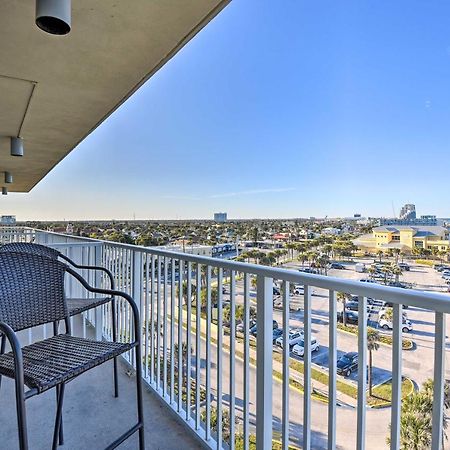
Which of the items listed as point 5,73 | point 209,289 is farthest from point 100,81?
point 209,289

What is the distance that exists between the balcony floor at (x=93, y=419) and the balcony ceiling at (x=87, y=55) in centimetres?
248

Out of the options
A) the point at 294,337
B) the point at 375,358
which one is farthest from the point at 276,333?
the point at 375,358

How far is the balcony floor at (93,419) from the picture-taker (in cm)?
195

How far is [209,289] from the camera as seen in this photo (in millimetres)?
1992

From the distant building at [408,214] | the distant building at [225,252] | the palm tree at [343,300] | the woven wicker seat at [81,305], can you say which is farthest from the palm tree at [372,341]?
the distant building at [408,214]

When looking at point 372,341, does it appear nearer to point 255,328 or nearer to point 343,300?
point 343,300

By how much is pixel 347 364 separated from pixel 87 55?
2638 millimetres

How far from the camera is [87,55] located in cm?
251

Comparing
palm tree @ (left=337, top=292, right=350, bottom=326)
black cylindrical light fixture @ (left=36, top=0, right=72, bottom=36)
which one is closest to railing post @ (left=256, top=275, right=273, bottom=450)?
palm tree @ (left=337, top=292, right=350, bottom=326)

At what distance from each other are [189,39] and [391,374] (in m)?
2.29

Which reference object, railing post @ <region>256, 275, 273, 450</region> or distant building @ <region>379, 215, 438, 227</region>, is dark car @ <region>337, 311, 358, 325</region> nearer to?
railing post @ <region>256, 275, 273, 450</region>

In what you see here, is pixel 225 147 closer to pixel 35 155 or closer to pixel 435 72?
pixel 435 72

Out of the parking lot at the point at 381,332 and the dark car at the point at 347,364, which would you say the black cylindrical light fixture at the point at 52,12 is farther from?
the dark car at the point at 347,364

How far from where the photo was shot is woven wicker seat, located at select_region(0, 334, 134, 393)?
4.32ft
